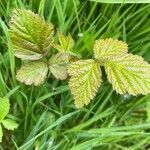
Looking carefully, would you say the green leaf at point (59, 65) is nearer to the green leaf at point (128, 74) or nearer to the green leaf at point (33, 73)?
the green leaf at point (33, 73)

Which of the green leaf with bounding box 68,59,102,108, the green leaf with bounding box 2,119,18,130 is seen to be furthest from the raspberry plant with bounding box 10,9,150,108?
the green leaf with bounding box 2,119,18,130

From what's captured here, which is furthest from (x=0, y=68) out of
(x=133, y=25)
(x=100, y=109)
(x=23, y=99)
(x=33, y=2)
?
(x=133, y=25)

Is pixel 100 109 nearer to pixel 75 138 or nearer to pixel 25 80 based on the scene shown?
pixel 75 138

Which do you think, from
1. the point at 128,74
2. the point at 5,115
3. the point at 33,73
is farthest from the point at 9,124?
the point at 128,74

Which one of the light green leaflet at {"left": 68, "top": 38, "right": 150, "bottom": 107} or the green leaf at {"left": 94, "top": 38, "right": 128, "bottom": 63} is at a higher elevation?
the green leaf at {"left": 94, "top": 38, "right": 128, "bottom": 63}

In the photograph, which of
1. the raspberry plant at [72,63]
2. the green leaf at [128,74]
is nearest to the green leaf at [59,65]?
the raspberry plant at [72,63]

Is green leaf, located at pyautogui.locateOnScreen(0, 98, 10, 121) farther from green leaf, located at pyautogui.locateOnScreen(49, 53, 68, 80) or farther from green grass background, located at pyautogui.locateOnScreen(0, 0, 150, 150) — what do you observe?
green leaf, located at pyautogui.locateOnScreen(49, 53, 68, 80)
